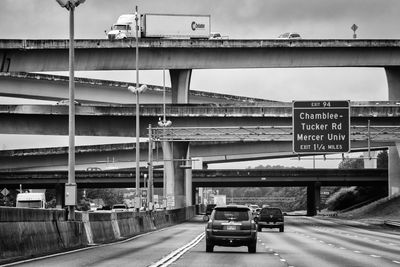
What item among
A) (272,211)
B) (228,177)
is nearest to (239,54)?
(272,211)

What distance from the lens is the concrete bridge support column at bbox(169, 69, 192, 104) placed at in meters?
69.4

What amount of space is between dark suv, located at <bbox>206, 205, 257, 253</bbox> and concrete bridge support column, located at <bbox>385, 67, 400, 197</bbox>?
3796 centimetres

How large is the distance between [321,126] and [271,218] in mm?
→ 6840

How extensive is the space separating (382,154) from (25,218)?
549 feet

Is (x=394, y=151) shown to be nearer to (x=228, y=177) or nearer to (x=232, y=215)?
(x=228, y=177)

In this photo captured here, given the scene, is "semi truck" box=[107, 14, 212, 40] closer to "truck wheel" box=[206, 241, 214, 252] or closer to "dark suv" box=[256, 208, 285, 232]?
"dark suv" box=[256, 208, 285, 232]

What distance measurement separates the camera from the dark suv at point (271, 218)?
60.8 meters

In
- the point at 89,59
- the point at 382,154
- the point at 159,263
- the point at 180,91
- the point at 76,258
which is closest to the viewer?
the point at 159,263

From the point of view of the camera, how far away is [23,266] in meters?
22.1

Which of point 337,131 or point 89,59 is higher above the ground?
point 89,59

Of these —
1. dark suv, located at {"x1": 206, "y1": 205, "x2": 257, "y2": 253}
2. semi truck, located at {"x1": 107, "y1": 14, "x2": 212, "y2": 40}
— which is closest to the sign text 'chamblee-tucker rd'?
semi truck, located at {"x1": 107, "y1": 14, "x2": 212, "y2": 40}

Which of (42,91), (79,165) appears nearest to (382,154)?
(79,165)

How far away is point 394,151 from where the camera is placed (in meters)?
88.1

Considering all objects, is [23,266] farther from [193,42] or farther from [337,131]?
[193,42]
